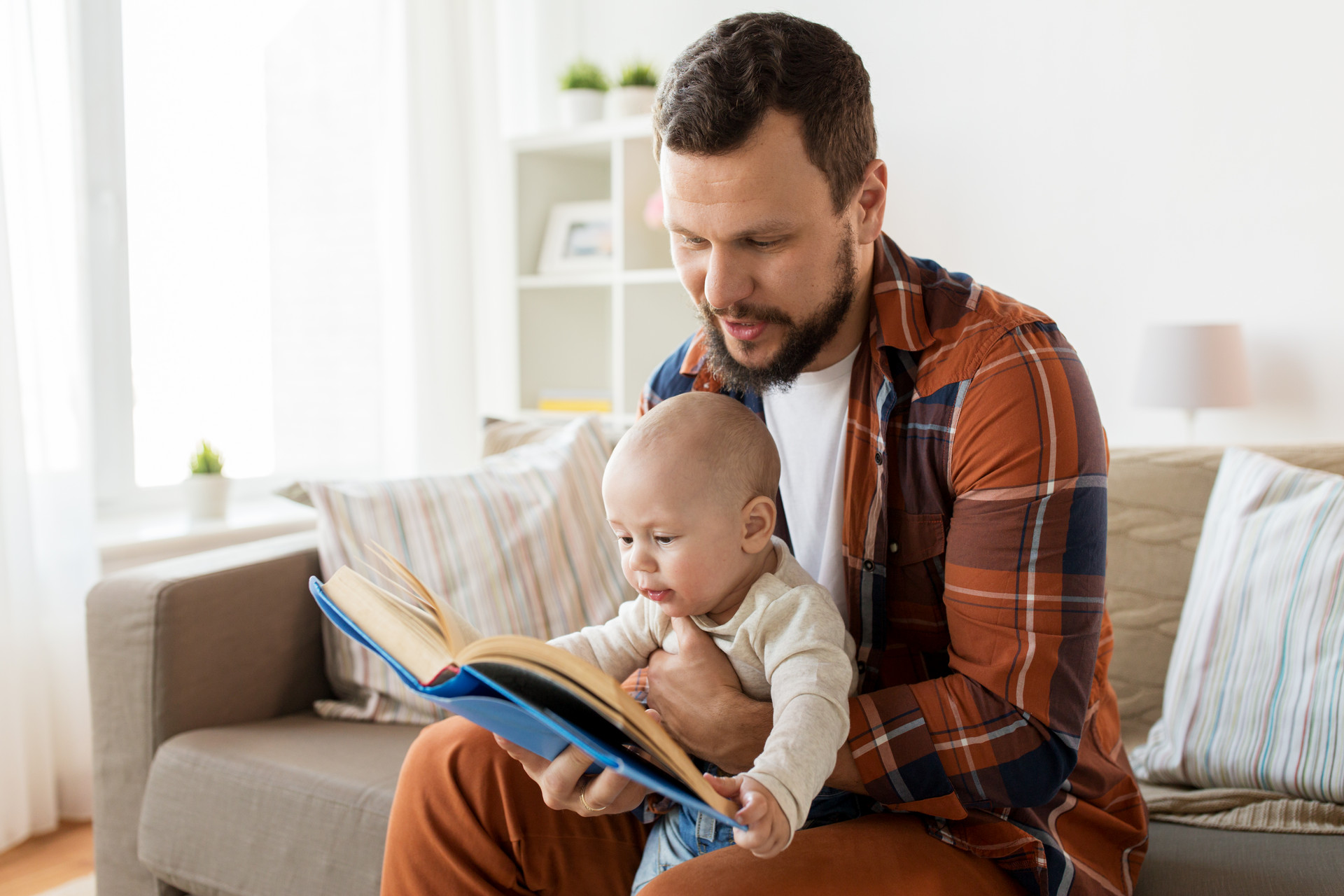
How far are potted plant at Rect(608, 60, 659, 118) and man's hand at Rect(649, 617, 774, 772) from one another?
7.51 feet

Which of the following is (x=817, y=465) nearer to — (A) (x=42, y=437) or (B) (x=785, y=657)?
(B) (x=785, y=657)

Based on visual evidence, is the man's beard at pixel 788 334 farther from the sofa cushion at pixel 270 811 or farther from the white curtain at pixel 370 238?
the white curtain at pixel 370 238

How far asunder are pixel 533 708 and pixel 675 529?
0.30 meters

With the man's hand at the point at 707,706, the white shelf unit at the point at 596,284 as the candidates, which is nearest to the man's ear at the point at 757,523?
the man's hand at the point at 707,706

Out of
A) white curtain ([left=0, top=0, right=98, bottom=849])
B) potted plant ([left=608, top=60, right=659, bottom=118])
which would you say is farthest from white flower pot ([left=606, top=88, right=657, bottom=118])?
white curtain ([left=0, top=0, right=98, bottom=849])

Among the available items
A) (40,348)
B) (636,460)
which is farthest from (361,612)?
(40,348)

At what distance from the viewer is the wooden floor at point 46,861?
1892 mm

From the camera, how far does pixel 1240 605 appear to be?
4.58 ft

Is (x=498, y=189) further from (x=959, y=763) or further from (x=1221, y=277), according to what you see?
(x=959, y=763)

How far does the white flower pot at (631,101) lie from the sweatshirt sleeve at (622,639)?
2.21m

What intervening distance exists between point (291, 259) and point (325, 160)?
31cm

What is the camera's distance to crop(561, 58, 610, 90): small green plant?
3.09 m

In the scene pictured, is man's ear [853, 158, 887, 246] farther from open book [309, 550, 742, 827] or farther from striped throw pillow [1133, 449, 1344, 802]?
striped throw pillow [1133, 449, 1344, 802]

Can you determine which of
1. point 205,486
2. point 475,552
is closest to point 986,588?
point 475,552
